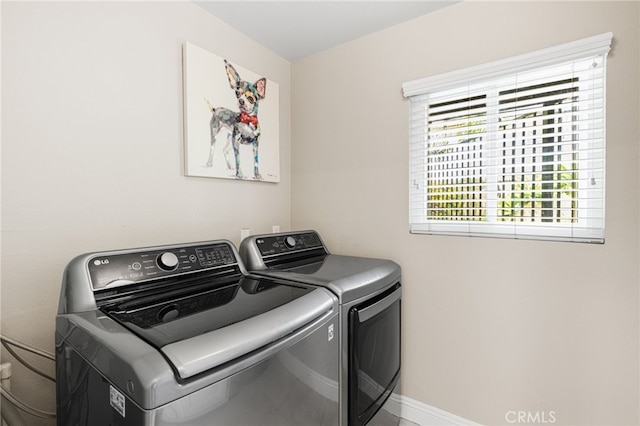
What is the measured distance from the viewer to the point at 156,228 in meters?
1.49

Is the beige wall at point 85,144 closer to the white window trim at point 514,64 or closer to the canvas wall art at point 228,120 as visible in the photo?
the canvas wall art at point 228,120

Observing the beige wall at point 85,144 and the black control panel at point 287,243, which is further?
the black control panel at point 287,243

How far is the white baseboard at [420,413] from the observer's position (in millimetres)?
1643

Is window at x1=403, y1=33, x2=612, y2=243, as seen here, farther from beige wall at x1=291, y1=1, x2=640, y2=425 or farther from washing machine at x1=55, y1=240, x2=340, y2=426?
washing machine at x1=55, y1=240, x2=340, y2=426

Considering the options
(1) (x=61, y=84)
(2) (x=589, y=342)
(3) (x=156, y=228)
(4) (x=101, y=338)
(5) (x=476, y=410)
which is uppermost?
(1) (x=61, y=84)

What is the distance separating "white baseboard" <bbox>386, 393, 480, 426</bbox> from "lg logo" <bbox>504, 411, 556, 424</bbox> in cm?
18

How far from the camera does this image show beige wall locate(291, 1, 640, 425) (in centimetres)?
129

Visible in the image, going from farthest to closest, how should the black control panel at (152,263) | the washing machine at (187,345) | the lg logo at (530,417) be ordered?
the lg logo at (530,417)
the black control panel at (152,263)
the washing machine at (187,345)

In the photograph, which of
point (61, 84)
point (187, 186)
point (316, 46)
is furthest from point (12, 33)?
point (316, 46)

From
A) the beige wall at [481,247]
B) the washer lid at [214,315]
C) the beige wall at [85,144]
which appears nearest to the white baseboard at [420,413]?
the beige wall at [481,247]

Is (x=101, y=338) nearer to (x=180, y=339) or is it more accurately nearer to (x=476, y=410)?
(x=180, y=339)

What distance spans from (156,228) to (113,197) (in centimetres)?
23

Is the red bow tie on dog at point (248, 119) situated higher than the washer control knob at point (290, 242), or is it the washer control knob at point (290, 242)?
the red bow tie on dog at point (248, 119)

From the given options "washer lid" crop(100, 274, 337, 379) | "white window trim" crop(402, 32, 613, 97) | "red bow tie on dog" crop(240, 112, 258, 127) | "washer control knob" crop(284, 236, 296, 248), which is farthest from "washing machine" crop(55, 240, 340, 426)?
"white window trim" crop(402, 32, 613, 97)
